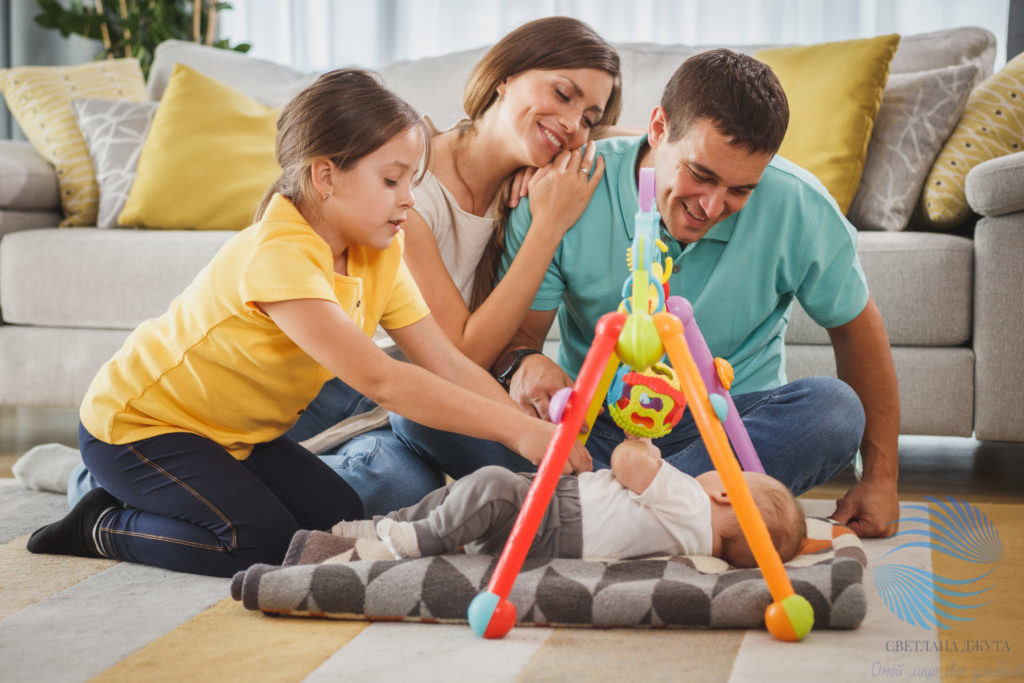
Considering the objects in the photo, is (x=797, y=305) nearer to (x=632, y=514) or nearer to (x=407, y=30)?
(x=632, y=514)

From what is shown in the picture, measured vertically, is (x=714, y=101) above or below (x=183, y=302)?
above

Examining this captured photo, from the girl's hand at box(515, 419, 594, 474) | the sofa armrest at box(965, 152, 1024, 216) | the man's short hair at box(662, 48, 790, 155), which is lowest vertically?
the girl's hand at box(515, 419, 594, 474)

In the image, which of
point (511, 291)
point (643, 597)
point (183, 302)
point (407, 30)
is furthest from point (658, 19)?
point (643, 597)

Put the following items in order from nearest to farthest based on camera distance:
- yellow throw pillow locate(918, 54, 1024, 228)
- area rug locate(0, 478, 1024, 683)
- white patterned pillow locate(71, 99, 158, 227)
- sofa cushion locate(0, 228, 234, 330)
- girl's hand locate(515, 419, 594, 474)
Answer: area rug locate(0, 478, 1024, 683) < girl's hand locate(515, 419, 594, 474) < yellow throw pillow locate(918, 54, 1024, 228) < sofa cushion locate(0, 228, 234, 330) < white patterned pillow locate(71, 99, 158, 227)

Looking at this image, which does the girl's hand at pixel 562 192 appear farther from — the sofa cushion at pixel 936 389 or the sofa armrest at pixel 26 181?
the sofa armrest at pixel 26 181

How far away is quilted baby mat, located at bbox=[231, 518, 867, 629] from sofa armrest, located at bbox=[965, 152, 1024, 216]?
3.54 feet

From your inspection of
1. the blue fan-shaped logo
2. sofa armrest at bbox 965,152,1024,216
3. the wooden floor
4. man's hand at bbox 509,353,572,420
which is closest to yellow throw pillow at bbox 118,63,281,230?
the wooden floor

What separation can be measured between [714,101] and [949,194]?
1184 millimetres

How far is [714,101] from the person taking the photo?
147cm

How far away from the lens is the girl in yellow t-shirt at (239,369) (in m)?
1.47

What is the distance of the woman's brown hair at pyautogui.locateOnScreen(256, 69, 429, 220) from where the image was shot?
57.8 inches

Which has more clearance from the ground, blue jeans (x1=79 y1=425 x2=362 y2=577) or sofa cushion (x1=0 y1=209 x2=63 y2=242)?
sofa cushion (x1=0 y1=209 x2=63 y2=242)

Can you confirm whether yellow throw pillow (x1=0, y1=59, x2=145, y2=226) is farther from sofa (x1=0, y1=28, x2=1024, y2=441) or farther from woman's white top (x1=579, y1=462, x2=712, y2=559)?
woman's white top (x1=579, y1=462, x2=712, y2=559)

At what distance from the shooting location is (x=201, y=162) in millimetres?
2828
